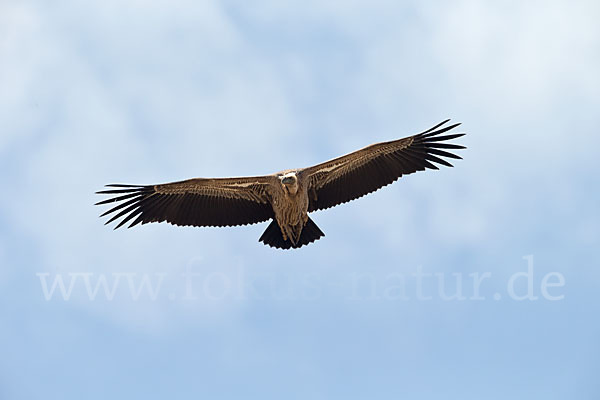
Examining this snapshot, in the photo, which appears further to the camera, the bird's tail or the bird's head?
the bird's tail

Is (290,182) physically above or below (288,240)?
above

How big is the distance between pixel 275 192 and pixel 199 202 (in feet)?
3.87

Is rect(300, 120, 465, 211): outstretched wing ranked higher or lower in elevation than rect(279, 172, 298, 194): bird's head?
higher

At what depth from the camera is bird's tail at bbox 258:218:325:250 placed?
56.8 feet

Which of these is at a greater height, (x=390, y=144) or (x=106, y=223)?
(x=390, y=144)

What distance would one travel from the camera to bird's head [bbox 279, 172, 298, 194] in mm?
16594

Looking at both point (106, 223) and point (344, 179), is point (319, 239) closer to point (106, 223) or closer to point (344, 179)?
point (344, 179)

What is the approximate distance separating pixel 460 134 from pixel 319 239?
2436 mm

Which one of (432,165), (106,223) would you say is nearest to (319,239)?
(432,165)

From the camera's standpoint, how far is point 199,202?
57.5 feet

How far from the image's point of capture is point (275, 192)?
17.1 metres

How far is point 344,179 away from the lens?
17.5m

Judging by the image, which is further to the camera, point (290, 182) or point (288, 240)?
point (288, 240)

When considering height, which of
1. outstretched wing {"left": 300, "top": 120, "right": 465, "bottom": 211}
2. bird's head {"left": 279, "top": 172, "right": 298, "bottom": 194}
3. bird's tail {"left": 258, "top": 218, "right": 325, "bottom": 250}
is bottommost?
bird's tail {"left": 258, "top": 218, "right": 325, "bottom": 250}
